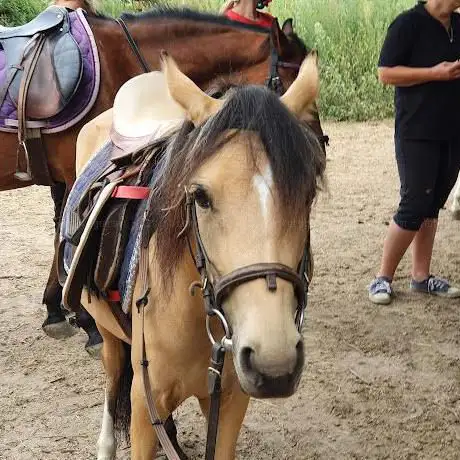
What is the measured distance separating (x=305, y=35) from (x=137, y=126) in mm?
7621

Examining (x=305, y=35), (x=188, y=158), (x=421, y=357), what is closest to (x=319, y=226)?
(x=421, y=357)

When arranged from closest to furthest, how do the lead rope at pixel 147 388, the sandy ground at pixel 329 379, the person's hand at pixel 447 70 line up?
the lead rope at pixel 147 388
the sandy ground at pixel 329 379
the person's hand at pixel 447 70

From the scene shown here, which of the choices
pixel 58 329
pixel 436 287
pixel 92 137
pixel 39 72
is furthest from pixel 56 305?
pixel 436 287

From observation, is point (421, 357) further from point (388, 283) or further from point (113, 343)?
point (113, 343)

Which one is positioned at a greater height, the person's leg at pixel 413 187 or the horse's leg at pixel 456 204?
the person's leg at pixel 413 187

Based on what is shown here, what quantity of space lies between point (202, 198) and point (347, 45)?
27.1 ft

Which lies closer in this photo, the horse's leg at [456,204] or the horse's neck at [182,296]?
the horse's neck at [182,296]

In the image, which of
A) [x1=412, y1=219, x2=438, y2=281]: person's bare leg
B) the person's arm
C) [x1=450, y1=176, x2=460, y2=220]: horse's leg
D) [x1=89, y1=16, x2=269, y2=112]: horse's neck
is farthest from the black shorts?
[x1=450, y1=176, x2=460, y2=220]: horse's leg

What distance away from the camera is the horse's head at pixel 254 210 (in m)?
1.38

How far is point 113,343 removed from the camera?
8.71ft

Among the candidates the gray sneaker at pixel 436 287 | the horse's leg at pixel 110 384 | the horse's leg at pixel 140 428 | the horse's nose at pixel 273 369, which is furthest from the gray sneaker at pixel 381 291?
the horse's nose at pixel 273 369

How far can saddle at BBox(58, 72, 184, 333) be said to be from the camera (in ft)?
6.72

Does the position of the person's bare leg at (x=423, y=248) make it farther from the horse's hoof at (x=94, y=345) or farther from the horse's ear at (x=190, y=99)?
the horse's ear at (x=190, y=99)

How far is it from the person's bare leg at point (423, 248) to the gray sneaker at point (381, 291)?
0.66 feet
